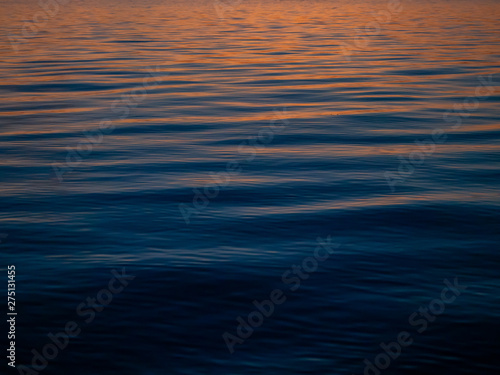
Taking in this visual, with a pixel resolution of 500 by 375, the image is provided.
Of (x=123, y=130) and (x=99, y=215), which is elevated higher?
(x=123, y=130)

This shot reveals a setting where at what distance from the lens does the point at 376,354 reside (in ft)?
19.9

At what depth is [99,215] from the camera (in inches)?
381

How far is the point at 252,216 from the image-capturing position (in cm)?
968

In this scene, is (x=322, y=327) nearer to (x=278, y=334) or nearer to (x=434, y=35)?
(x=278, y=334)

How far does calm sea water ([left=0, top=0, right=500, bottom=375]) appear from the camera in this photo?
6309 millimetres

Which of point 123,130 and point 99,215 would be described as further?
point 123,130

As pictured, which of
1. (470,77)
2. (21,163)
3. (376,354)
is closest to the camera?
(376,354)

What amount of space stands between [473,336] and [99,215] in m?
5.15

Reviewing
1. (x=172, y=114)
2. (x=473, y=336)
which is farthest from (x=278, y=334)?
(x=172, y=114)

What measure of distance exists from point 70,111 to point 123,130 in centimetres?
275

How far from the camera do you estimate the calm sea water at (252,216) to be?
6309mm

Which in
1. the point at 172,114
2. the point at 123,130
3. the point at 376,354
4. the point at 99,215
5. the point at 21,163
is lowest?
the point at 376,354

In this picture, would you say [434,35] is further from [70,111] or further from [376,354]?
[376,354]

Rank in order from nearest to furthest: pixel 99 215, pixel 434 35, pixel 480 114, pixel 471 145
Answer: pixel 99 215 < pixel 471 145 < pixel 480 114 < pixel 434 35
